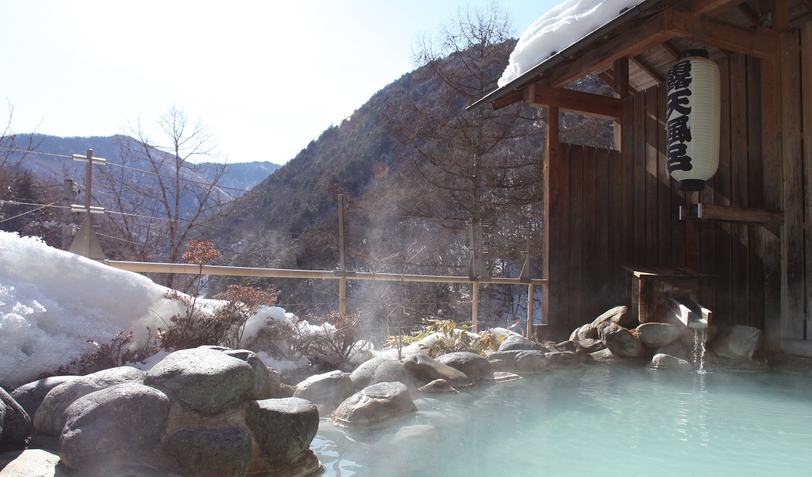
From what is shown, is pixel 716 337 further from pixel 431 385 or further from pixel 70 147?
pixel 70 147

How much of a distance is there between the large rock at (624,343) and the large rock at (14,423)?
17.7ft

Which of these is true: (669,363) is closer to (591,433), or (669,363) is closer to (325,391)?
(591,433)

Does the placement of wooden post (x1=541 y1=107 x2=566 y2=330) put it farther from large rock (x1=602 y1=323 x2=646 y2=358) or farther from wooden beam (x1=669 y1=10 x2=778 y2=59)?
wooden beam (x1=669 y1=10 x2=778 y2=59)

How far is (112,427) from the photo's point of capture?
2273mm

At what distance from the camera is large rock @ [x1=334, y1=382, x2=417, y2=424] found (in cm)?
351

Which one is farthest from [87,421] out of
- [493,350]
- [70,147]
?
[70,147]

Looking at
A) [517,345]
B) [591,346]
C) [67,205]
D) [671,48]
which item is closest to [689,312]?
[591,346]

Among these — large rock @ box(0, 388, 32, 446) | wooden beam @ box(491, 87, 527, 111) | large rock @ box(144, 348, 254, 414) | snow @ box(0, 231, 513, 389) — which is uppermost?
wooden beam @ box(491, 87, 527, 111)

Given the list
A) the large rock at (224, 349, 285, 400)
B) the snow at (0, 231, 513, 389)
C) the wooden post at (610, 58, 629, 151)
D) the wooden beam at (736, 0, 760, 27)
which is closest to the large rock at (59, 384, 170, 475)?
the large rock at (224, 349, 285, 400)

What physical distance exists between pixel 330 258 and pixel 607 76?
10819 mm

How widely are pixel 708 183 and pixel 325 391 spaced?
5.27 m

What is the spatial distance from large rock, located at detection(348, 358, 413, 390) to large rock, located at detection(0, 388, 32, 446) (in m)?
2.28

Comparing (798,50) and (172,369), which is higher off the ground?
(798,50)

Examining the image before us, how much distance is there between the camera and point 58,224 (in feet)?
45.1
